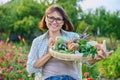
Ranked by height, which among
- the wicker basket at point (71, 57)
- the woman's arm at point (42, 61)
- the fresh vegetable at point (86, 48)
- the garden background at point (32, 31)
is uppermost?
the fresh vegetable at point (86, 48)

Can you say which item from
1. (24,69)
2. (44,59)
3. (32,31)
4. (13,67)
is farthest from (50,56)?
(32,31)

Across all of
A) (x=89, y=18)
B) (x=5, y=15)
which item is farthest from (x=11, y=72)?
(x=89, y=18)

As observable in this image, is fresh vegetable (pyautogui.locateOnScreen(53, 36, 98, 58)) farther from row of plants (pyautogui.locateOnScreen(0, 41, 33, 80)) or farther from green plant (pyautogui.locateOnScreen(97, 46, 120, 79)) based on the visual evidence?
green plant (pyautogui.locateOnScreen(97, 46, 120, 79))

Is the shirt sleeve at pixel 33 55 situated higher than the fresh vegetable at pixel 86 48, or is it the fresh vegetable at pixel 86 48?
the fresh vegetable at pixel 86 48

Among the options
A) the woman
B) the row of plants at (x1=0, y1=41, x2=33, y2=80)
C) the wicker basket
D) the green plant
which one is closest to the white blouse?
the woman

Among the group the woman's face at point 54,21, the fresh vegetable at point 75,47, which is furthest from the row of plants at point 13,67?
the fresh vegetable at point 75,47

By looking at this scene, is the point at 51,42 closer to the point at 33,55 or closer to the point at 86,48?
the point at 33,55

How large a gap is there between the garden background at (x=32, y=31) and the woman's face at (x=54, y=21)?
14.4 inches

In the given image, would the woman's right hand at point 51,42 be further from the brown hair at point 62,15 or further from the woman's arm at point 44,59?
the brown hair at point 62,15

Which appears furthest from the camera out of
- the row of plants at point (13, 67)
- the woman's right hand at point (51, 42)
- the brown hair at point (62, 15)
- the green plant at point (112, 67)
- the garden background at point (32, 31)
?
the green plant at point (112, 67)

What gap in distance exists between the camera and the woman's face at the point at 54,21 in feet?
11.6

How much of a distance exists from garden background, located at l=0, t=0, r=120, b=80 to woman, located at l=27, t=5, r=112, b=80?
1.09 feet

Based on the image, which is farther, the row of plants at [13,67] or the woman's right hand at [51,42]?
the row of plants at [13,67]

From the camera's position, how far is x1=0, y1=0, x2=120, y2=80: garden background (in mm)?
7594
